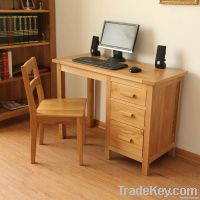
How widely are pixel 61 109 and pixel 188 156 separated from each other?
3.93 feet

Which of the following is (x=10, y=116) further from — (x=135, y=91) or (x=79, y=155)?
(x=135, y=91)

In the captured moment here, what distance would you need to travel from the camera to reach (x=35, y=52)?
150 inches

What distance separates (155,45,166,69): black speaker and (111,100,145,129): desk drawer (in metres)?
0.48

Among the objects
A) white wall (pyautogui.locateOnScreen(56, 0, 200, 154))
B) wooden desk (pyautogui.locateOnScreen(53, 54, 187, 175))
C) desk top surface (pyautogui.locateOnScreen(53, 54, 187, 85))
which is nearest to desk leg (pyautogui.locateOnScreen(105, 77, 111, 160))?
wooden desk (pyautogui.locateOnScreen(53, 54, 187, 175))

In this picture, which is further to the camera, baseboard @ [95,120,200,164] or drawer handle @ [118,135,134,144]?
baseboard @ [95,120,200,164]

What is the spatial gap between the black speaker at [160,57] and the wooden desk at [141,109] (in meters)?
0.07

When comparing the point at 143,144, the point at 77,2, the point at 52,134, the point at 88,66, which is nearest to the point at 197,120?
the point at 143,144

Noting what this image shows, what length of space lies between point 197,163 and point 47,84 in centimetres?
200

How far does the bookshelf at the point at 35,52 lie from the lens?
11.0ft

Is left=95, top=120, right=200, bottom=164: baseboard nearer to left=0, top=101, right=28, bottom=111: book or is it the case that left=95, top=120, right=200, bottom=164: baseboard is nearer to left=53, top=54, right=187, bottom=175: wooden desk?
left=53, top=54, right=187, bottom=175: wooden desk

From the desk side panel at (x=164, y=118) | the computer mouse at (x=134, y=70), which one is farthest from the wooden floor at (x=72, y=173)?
the computer mouse at (x=134, y=70)

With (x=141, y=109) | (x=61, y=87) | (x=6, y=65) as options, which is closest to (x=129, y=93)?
(x=141, y=109)

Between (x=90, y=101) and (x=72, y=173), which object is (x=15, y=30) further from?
(x=72, y=173)

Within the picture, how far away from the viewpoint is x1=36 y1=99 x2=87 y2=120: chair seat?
258cm
